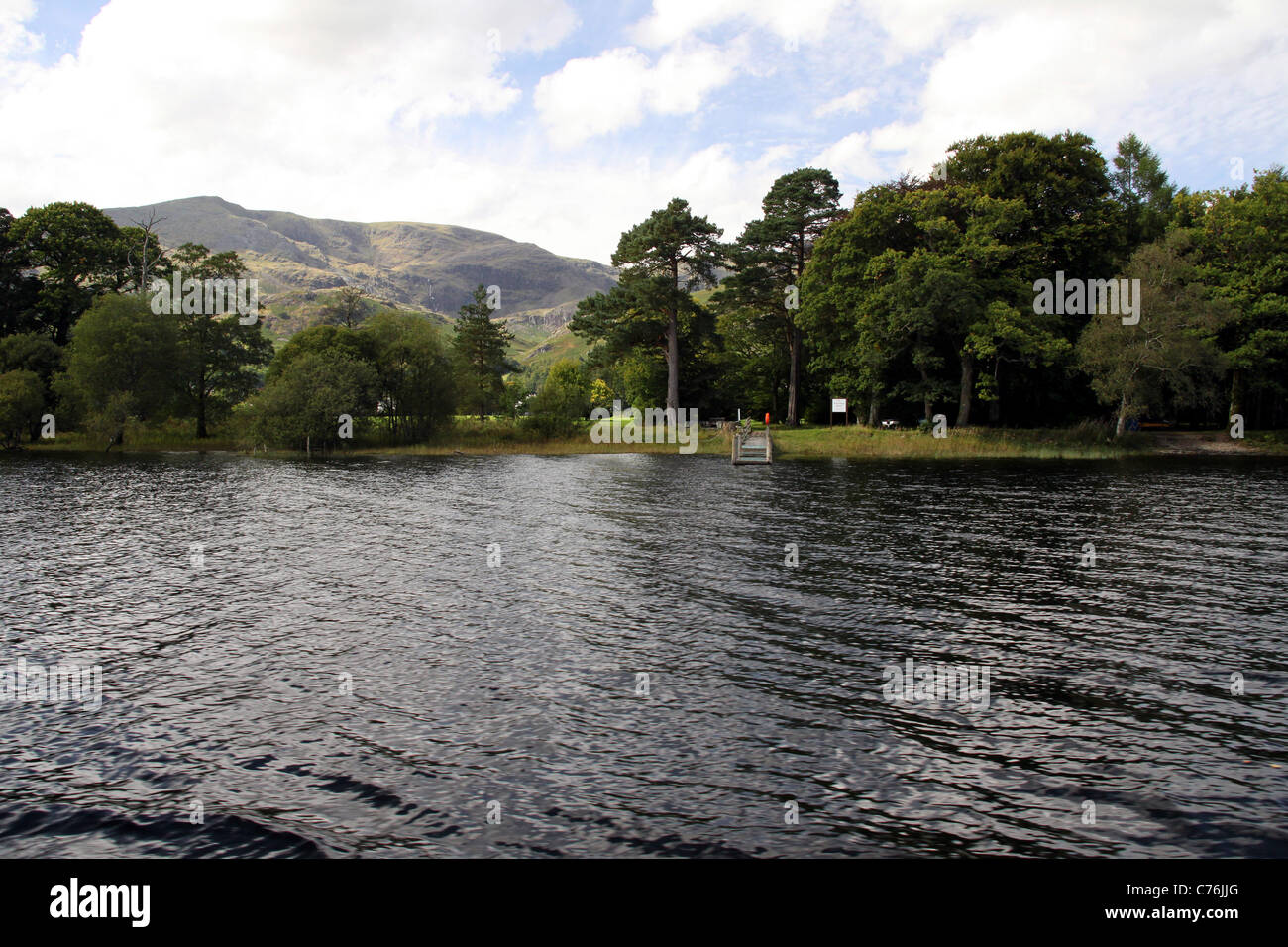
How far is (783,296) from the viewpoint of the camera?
88.1 meters

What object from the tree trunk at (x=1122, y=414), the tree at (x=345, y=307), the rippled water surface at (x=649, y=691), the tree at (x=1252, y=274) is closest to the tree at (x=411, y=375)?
the tree at (x=345, y=307)

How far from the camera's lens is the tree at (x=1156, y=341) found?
209 ft

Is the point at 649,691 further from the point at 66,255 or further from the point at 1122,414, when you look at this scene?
the point at 66,255

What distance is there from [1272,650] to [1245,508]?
24506mm

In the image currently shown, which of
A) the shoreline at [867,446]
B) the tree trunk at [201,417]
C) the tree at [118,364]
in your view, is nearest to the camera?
the shoreline at [867,446]

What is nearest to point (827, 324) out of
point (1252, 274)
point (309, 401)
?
point (1252, 274)

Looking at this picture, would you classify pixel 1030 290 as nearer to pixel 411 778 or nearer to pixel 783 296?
pixel 783 296

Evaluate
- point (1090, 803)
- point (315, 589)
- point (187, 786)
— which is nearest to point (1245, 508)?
point (1090, 803)

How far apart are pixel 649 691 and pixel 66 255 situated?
4335 inches

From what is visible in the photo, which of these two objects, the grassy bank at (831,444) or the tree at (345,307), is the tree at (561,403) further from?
the tree at (345,307)

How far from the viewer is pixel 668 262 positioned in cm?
8269

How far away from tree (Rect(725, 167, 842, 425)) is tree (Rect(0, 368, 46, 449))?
7397 centimetres

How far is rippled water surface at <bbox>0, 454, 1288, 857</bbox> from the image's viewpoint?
870 centimetres

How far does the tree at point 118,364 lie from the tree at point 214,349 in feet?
12.7
